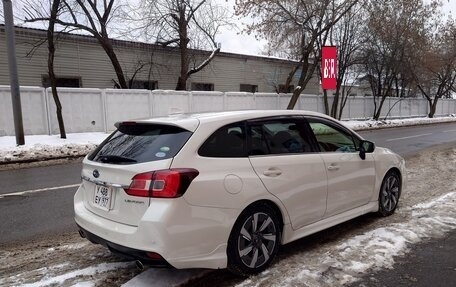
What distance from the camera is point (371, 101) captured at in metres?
33.8

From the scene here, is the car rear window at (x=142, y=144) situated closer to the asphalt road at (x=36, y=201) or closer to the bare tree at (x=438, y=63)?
the asphalt road at (x=36, y=201)

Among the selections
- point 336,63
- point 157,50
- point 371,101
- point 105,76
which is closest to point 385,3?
point 336,63

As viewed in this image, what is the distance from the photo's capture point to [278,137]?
418cm

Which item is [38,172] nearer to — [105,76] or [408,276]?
[408,276]

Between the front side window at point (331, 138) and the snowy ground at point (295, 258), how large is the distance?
106cm

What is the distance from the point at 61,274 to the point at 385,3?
27.0 metres

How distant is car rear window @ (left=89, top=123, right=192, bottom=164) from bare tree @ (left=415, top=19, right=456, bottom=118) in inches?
1346

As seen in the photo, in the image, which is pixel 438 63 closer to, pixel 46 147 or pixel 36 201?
pixel 46 147

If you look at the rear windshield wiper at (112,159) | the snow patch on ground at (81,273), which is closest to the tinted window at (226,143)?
the rear windshield wiper at (112,159)

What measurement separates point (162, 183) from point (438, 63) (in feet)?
129

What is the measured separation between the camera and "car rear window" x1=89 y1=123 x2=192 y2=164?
3432mm

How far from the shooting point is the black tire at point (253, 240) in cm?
358

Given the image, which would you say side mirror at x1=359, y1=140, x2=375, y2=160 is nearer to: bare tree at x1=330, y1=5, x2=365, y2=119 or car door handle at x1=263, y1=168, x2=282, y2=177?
car door handle at x1=263, y1=168, x2=282, y2=177

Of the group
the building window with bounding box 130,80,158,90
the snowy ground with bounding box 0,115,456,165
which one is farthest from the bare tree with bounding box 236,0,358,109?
the snowy ground with bounding box 0,115,456,165
